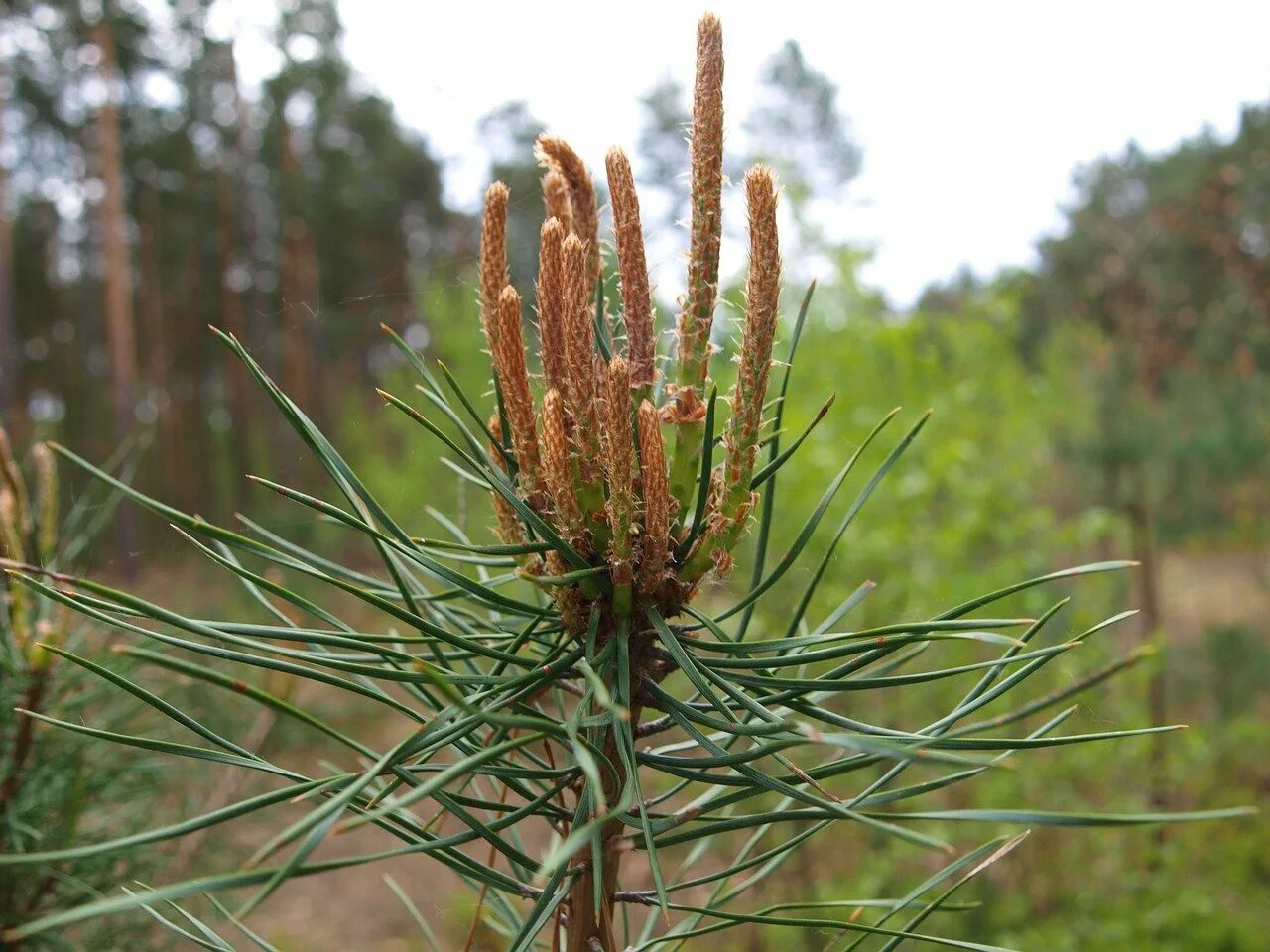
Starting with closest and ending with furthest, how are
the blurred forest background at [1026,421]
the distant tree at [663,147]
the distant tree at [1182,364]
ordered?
the distant tree at [663,147] → the blurred forest background at [1026,421] → the distant tree at [1182,364]

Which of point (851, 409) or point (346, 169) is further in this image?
point (346, 169)

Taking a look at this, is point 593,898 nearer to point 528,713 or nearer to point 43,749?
point 528,713

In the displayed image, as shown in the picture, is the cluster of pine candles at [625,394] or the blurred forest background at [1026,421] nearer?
the cluster of pine candles at [625,394]

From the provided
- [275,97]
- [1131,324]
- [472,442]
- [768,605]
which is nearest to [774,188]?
[472,442]

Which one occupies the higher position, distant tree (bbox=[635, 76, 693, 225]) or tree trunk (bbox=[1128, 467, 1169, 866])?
distant tree (bbox=[635, 76, 693, 225])

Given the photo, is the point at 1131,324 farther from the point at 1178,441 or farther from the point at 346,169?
the point at 346,169

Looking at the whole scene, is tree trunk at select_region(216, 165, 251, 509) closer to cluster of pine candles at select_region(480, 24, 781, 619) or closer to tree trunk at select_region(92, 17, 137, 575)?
tree trunk at select_region(92, 17, 137, 575)

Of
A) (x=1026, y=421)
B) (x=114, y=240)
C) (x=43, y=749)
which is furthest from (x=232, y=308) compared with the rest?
(x=43, y=749)

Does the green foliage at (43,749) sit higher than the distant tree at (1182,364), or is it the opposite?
the distant tree at (1182,364)

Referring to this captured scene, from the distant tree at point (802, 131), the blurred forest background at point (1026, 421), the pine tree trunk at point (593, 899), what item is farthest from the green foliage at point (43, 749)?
the distant tree at point (802, 131)

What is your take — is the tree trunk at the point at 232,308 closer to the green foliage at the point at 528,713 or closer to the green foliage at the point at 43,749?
the green foliage at the point at 43,749

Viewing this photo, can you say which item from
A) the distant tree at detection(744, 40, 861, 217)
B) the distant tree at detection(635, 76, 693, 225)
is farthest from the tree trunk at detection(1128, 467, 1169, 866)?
the distant tree at detection(635, 76, 693, 225)
